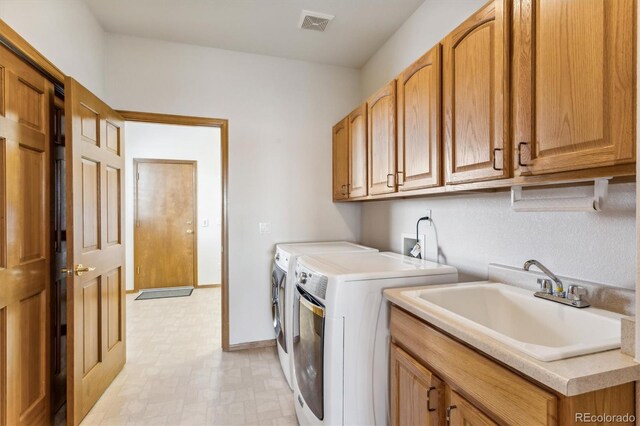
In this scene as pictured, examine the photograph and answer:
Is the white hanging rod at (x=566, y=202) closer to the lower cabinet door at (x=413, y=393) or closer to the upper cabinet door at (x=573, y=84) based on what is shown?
the upper cabinet door at (x=573, y=84)

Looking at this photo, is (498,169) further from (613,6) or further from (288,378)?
(288,378)

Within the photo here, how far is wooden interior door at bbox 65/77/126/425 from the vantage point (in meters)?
1.75

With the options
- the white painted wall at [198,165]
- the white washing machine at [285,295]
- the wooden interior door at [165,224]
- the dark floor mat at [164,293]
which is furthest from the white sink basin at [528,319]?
the wooden interior door at [165,224]

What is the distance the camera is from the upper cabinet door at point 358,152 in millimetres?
2326

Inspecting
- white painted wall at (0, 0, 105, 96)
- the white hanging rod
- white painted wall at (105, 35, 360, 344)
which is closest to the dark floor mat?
white painted wall at (105, 35, 360, 344)

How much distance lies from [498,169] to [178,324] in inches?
138

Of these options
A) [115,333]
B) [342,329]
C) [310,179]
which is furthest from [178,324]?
[342,329]

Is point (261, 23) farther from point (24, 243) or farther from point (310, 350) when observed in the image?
point (310, 350)

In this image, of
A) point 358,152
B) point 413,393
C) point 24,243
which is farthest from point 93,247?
point 413,393

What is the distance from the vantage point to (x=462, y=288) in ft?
4.66

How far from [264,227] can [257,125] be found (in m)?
0.96

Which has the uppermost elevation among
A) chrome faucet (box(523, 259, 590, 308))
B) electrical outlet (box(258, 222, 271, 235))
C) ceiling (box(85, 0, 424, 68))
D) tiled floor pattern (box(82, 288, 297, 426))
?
ceiling (box(85, 0, 424, 68))

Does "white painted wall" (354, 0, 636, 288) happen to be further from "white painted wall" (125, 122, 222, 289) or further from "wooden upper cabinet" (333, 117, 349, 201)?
"white painted wall" (125, 122, 222, 289)

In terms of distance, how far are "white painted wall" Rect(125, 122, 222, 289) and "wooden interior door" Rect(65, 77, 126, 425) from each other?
91.8 inches
